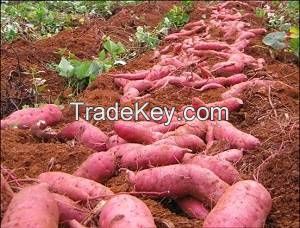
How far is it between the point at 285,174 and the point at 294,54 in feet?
11.3

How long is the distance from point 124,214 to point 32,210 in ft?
1.22

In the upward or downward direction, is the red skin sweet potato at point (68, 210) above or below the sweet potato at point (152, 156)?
above

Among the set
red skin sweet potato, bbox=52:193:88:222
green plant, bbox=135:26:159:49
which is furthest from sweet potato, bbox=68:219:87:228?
green plant, bbox=135:26:159:49

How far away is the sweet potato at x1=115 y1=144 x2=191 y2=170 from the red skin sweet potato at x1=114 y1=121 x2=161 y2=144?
0.91 ft

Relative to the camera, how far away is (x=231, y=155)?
308 centimetres

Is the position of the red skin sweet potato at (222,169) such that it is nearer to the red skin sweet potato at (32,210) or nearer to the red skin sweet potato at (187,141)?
the red skin sweet potato at (187,141)

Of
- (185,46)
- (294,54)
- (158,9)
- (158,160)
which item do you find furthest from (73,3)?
(158,160)

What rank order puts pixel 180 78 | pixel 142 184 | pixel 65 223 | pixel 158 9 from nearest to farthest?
1. pixel 65 223
2. pixel 142 184
3. pixel 180 78
4. pixel 158 9

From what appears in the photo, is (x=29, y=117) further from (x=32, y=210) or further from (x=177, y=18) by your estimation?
(x=177, y=18)

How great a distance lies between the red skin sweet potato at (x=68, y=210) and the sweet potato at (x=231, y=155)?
93 cm

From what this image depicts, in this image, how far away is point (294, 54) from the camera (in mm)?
5867

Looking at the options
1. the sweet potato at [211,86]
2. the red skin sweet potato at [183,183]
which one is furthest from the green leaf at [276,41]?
the red skin sweet potato at [183,183]

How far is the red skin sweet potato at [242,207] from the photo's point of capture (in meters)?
2.23

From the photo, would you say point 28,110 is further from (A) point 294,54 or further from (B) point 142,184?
(A) point 294,54
